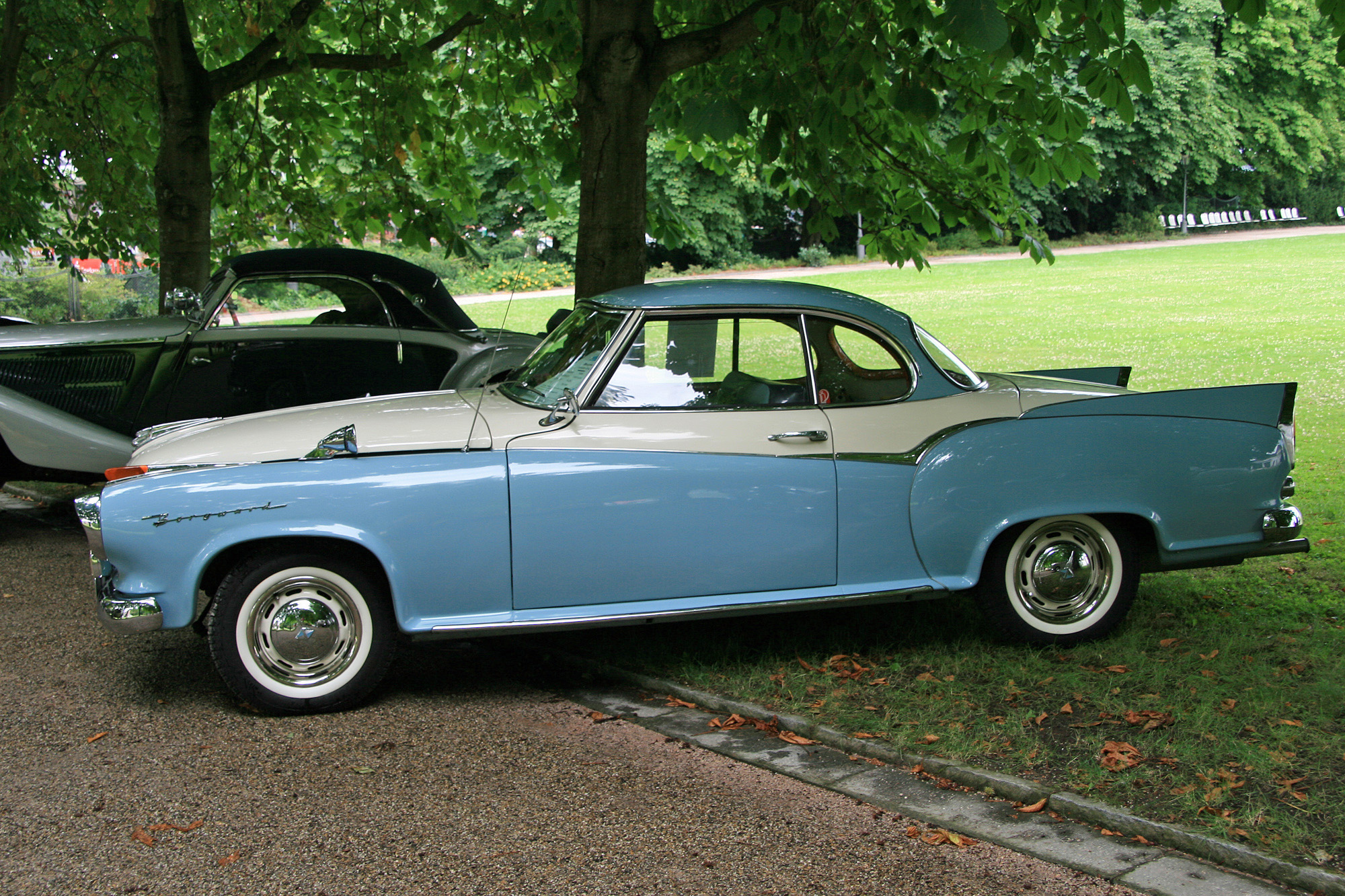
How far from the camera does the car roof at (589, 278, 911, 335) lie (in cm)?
497

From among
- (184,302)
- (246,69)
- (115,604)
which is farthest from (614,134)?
(246,69)

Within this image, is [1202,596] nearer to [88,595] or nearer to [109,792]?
[109,792]

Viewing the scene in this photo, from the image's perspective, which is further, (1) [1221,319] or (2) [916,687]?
(1) [1221,319]

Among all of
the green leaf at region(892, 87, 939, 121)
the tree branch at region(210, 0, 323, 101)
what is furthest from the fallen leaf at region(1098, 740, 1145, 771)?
the tree branch at region(210, 0, 323, 101)

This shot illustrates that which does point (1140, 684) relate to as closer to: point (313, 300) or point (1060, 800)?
point (1060, 800)

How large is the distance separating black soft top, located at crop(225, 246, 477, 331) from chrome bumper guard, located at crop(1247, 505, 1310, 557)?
5.85m

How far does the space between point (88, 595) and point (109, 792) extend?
2.92 metres

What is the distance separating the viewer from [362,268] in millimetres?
8609

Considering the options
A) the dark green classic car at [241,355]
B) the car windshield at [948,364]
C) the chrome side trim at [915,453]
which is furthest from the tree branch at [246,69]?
the chrome side trim at [915,453]

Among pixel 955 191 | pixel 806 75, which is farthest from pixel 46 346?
pixel 955 191

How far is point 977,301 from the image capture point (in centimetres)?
2734

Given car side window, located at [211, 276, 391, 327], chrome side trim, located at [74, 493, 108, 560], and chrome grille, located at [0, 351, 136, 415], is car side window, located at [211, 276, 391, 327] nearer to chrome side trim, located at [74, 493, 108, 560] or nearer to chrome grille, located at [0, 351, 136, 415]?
chrome grille, located at [0, 351, 136, 415]

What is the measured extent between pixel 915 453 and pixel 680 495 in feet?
3.45

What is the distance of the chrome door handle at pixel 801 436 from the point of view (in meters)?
4.75
